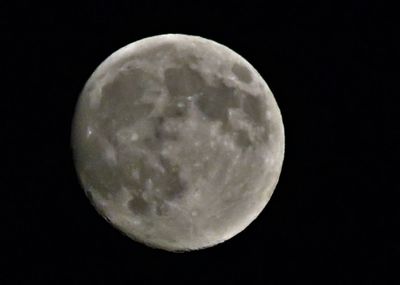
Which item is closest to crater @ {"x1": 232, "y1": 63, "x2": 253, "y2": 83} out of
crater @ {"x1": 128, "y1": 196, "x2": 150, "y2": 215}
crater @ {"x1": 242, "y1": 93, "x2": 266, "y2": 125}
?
crater @ {"x1": 242, "y1": 93, "x2": 266, "y2": 125}

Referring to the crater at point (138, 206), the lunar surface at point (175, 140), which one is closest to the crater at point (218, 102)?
the lunar surface at point (175, 140)

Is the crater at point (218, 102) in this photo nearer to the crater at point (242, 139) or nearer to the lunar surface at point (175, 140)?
the lunar surface at point (175, 140)

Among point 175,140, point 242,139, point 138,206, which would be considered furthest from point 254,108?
point 138,206

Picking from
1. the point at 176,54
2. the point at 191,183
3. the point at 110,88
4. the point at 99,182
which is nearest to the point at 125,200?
the point at 99,182

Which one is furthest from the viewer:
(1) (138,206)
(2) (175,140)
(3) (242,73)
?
(3) (242,73)

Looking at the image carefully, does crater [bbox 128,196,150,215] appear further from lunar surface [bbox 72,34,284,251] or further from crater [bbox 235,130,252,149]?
crater [bbox 235,130,252,149]

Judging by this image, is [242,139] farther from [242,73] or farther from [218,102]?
[242,73]

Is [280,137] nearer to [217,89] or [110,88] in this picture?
[217,89]

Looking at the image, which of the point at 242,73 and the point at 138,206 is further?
the point at 242,73

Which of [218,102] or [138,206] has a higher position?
[218,102]
